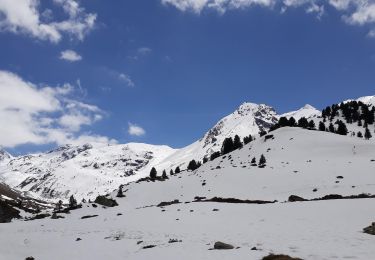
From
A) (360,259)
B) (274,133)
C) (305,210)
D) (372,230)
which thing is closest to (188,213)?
(305,210)

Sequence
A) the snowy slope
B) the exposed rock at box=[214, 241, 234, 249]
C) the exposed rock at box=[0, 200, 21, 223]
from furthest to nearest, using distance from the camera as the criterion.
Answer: the exposed rock at box=[0, 200, 21, 223]
the exposed rock at box=[214, 241, 234, 249]
the snowy slope

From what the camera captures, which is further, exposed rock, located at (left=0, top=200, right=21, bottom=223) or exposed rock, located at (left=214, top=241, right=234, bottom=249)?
exposed rock, located at (left=0, top=200, right=21, bottom=223)

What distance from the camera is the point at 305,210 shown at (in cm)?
3700

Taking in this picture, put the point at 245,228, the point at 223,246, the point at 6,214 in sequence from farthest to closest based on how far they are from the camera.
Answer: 1. the point at 6,214
2. the point at 245,228
3. the point at 223,246

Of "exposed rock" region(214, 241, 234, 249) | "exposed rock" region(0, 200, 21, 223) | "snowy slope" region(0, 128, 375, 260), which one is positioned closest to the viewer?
"snowy slope" region(0, 128, 375, 260)

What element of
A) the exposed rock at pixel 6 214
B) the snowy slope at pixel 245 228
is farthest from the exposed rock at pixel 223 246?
the exposed rock at pixel 6 214

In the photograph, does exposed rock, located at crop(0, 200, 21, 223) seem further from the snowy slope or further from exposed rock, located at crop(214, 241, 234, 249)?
exposed rock, located at crop(214, 241, 234, 249)

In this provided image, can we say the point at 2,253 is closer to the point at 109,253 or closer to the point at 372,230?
the point at 109,253

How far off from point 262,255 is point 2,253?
20.3 m

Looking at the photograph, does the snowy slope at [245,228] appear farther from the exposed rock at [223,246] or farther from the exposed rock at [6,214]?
the exposed rock at [6,214]

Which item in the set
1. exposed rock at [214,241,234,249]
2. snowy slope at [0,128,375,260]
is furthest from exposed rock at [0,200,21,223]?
exposed rock at [214,241,234,249]

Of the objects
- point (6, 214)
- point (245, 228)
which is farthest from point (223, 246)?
point (6, 214)

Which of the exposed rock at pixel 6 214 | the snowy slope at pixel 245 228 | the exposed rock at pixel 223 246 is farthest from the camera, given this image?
the exposed rock at pixel 6 214

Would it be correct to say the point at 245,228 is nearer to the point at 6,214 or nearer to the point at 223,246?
the point at 223,246
